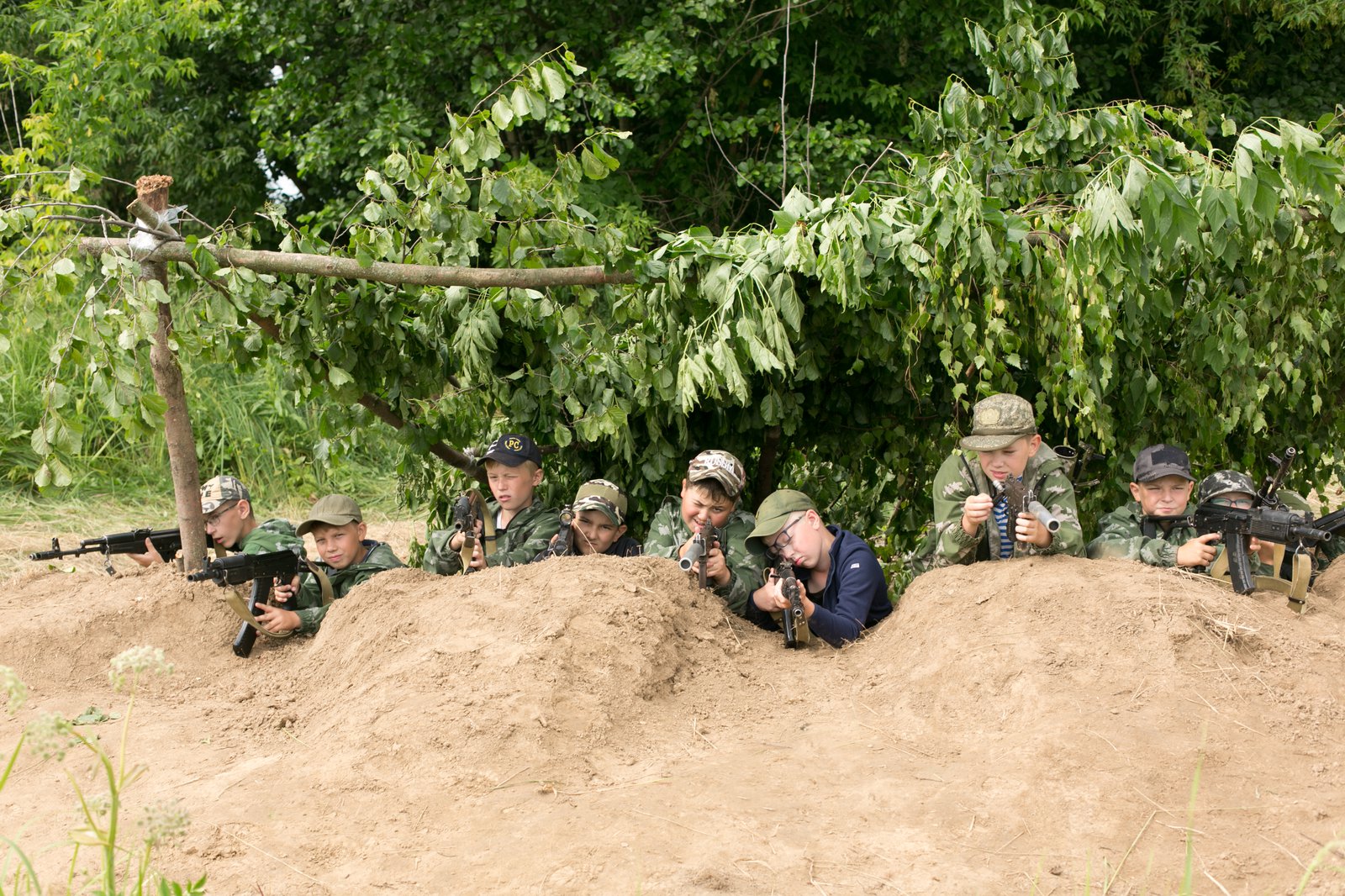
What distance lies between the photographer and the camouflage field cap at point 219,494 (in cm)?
628

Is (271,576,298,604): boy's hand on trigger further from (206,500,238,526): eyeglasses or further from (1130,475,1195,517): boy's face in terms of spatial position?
(1130,475,1195,517): boy's face

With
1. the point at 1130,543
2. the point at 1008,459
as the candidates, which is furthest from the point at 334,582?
the point at 1130,543

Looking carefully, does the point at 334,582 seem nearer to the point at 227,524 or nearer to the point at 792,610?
the point at 227,524

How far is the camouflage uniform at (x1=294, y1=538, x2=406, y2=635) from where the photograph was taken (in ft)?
18.6

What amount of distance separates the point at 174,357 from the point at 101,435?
5547 mm

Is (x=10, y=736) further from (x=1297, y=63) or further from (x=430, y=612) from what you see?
(x=1297, y=63)

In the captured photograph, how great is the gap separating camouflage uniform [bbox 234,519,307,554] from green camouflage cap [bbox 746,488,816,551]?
7.27ft

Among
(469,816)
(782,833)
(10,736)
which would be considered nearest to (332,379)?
(10,736)

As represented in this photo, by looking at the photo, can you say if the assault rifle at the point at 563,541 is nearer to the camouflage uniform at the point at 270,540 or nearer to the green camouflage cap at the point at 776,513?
the green camouflage cap at the point at 776,513

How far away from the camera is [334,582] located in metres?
6.01

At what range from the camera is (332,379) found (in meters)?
5.67

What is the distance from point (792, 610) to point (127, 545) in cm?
343

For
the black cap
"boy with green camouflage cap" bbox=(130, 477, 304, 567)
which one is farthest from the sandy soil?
"boy with green camouflage cap" bbox=(130, 477, 304, 567)

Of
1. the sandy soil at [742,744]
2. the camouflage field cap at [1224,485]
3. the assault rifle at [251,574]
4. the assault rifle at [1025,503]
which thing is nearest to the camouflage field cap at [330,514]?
the assault rifle at [251,574]
